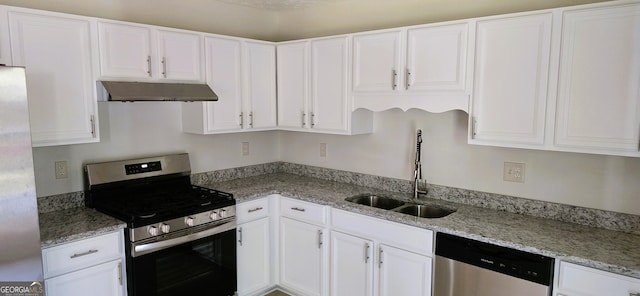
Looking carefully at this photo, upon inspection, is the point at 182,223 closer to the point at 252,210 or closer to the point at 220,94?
the point at 252,210

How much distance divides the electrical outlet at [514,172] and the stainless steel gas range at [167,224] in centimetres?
188

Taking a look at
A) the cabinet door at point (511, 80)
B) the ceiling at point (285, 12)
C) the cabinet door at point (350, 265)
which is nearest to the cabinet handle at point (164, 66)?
the ceiling at point (285, 12)

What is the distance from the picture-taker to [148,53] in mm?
2691

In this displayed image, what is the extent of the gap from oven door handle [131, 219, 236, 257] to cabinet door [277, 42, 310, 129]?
102cm

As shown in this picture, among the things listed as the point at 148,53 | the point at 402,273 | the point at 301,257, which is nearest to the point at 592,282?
the point at 402,273

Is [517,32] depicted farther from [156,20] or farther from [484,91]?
[156,20]

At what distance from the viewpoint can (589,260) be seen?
6.19 ft

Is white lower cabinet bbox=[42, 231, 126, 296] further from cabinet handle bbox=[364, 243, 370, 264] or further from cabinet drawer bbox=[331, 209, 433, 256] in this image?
cabinet handle bbox=[364, 243, 370, 264]

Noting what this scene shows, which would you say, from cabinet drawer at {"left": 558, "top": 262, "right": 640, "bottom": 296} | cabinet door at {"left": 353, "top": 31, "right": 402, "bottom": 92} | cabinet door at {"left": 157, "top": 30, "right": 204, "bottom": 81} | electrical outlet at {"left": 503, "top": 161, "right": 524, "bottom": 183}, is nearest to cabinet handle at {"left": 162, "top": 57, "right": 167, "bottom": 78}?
cabinet door at {"left": 157, "top": 30, "right": 204, "bottom": 81}

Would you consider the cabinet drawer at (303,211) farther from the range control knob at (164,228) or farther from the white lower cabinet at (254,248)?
the range control knob at (164,228)

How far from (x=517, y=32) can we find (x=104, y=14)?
8.62ft

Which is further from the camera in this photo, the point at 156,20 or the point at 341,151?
the point at 341,151

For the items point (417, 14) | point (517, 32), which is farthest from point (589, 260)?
point (417, 14)

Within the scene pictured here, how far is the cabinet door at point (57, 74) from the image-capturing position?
7.19 feet
